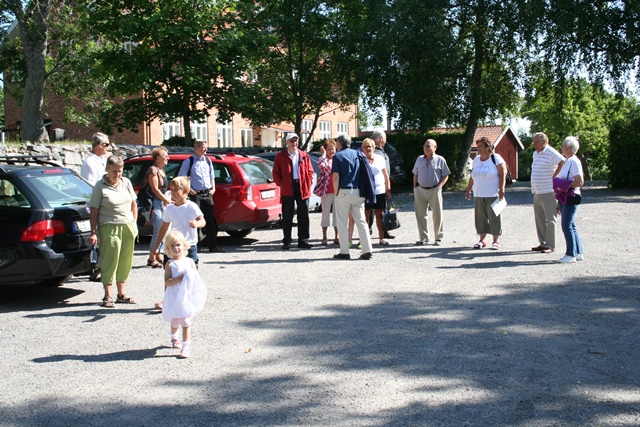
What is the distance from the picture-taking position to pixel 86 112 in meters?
39.8

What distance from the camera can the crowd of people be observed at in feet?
24.8

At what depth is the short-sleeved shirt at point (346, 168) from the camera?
Result: 426 inches

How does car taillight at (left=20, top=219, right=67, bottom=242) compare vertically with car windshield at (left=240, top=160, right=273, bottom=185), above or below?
below

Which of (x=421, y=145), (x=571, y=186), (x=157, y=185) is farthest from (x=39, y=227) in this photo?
(x=421, y=145)

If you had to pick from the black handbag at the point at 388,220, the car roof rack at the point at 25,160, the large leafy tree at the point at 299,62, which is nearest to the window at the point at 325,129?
the large leafy tree at the point at 299,62

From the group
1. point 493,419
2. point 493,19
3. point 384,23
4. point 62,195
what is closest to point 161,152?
point 62,195

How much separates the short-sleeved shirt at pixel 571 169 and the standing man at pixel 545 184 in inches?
24.6

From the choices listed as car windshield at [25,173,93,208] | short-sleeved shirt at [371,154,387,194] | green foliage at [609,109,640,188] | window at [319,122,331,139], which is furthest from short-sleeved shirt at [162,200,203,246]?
window at [319,122,331,139]

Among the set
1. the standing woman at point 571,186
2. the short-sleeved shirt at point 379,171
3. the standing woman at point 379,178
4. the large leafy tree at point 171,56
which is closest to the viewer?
the standing woman at point 571,186

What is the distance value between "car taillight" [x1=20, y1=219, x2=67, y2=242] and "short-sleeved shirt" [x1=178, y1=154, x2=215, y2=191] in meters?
3.72

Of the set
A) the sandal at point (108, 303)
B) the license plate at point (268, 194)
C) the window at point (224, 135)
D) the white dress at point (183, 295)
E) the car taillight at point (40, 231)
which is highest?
the window at point (224, 135)

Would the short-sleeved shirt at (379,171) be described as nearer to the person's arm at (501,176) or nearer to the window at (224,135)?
the person's arm at (501,176)

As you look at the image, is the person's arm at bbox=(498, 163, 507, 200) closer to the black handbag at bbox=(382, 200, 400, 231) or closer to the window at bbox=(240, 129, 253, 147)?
the black handbag at bbox=(382, 200, 400, 231)

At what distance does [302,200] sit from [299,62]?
25.0m
